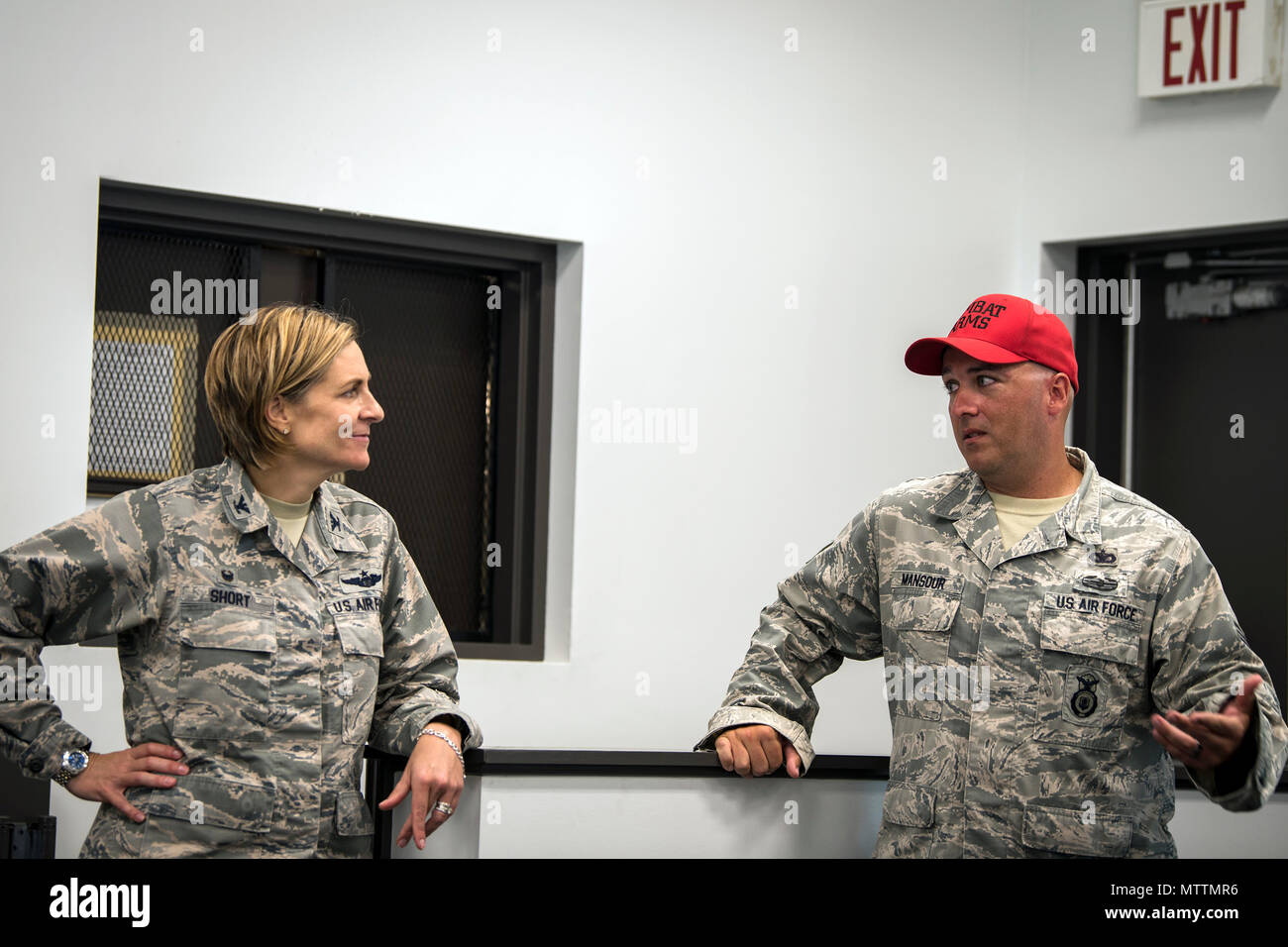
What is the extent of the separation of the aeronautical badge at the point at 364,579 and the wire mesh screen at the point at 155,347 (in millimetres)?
1581

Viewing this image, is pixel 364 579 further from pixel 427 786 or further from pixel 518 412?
pixel 518 412

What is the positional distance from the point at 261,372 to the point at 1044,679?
4.55 feet

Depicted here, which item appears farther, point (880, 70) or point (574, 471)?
point (880, 70)

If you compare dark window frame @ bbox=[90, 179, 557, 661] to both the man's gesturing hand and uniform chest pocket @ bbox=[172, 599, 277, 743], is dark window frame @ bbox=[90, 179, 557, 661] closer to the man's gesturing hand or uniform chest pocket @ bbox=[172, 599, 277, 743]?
the man's gesturing hand

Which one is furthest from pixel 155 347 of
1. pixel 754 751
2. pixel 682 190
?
pixel 754 751

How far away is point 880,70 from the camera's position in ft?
14.9

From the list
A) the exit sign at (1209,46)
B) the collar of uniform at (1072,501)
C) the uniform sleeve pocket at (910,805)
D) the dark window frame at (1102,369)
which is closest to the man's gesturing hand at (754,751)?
the uniform sleeve pocket at (910,805)

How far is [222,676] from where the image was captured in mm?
2105

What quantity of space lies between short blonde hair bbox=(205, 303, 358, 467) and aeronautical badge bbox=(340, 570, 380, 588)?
231 millimetres

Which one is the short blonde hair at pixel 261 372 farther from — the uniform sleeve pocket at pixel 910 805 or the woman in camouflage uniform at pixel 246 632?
the uniform sleeve pocket at pixel 910 805

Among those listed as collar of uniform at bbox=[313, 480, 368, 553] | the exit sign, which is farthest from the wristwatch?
the exit sign
